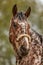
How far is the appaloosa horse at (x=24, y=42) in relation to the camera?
254 inches

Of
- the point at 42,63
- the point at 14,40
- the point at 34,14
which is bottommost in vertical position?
the point at 42,63

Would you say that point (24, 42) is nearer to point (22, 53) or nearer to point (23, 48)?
point (23, 48)

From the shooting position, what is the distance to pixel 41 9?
17938 millimetres

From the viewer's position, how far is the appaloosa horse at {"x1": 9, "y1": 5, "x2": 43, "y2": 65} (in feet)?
21.1

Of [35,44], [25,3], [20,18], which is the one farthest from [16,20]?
[25,3]

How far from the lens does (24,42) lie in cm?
632

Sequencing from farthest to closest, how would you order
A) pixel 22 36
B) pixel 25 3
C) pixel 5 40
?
pixel 25 3 < pixel 5 40 < pixel 22 36

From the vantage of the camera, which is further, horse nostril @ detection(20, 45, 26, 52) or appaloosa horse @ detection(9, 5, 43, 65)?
appaloosa horse @ detection(9, 5, 43, 65)

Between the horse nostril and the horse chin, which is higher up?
the horse nostril

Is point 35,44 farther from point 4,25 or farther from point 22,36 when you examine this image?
point 4,25

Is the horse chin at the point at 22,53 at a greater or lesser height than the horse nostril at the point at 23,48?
lesser

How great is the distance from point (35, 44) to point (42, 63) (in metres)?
0.39

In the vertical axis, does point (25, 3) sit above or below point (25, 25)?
above

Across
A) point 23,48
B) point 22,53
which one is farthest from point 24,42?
point 22,53
